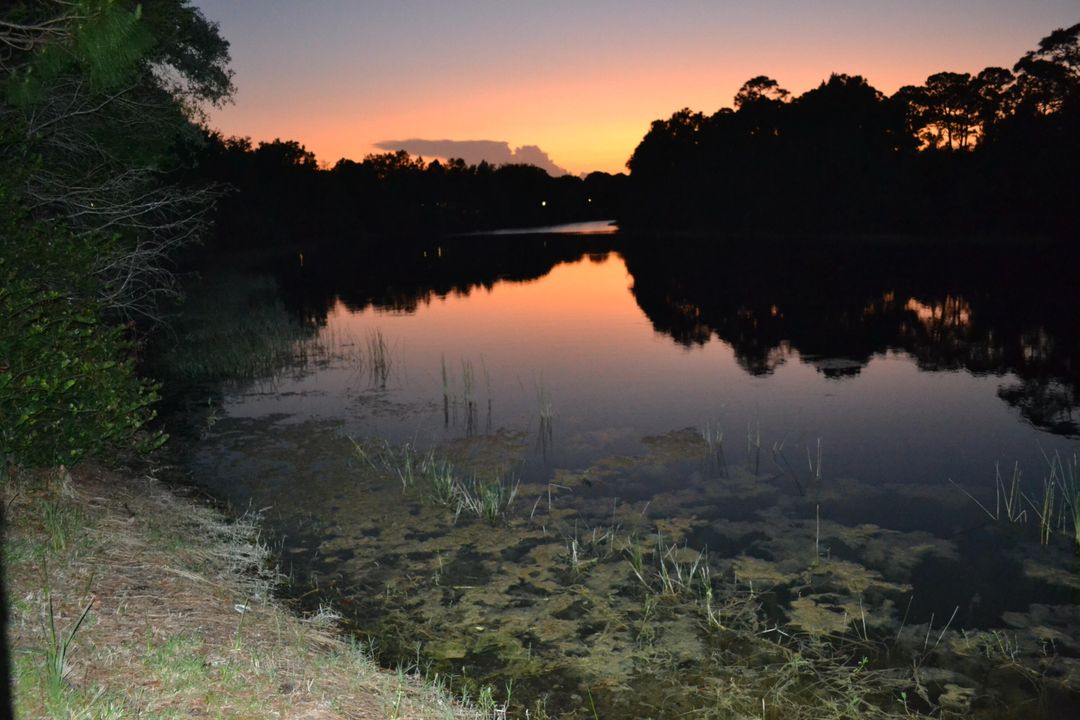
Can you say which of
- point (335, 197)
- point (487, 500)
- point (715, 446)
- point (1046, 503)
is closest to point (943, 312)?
point (715, 446)

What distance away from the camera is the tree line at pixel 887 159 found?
55500mm

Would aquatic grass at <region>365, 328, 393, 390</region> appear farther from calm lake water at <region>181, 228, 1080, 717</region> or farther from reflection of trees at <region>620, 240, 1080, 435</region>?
reflection of trees at <region>620, 240, 1080, 435</region>

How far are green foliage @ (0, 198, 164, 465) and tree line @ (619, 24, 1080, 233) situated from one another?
2321 inches

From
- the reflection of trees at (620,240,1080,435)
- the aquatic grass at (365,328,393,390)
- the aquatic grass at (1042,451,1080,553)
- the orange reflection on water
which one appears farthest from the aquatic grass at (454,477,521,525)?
the orange reflection on water

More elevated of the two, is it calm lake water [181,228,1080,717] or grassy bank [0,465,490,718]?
grassy bank [0,465,490,718]

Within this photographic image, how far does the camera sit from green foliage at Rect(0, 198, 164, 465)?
837 centimetres

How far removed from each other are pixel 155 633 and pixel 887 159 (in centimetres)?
7737

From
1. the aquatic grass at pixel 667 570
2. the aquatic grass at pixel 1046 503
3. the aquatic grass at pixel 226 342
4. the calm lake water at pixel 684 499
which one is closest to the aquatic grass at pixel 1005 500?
the aquatic grass at pixel 1046 503

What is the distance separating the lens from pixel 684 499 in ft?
38.5

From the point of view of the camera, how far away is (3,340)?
822cm

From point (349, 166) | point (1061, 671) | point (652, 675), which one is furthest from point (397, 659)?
point (349, 166)

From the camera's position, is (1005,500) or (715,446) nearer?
(1005,500)

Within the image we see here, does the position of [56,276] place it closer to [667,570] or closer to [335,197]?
[667,570]

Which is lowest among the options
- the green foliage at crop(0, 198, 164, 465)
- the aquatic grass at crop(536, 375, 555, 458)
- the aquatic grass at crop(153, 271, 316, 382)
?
the aquatic grass at crop(536, 375, 555, 458)
